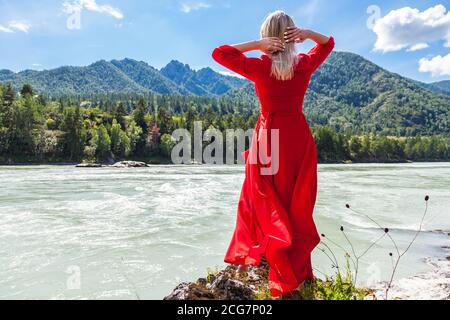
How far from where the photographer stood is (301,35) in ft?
11.7

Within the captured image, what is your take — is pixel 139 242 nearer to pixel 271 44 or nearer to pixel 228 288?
pixel 228 288

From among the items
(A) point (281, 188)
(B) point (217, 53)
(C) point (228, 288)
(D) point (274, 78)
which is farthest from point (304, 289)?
(B) point (217, 53)

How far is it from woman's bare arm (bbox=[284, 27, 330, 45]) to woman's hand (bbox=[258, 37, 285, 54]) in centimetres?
9

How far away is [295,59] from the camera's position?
12.1 feet

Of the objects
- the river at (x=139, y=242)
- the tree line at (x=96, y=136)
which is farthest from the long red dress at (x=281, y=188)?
the tree line at (x=96, y=136)

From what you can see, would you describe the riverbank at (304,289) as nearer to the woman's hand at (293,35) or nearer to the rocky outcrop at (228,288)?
the rocky outcrop at (228,288)

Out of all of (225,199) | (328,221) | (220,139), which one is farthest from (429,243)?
(220,139)

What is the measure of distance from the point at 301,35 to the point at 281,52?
0.84 ft

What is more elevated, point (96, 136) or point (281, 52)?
point (96, 136)

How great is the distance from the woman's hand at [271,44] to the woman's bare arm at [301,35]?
0.09 meters

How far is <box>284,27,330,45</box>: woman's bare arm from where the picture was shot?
3.49 metres
